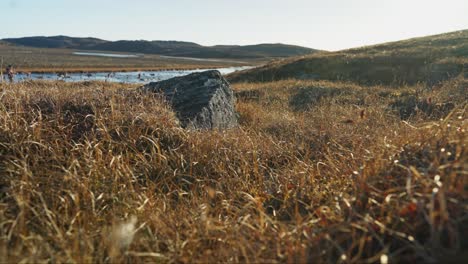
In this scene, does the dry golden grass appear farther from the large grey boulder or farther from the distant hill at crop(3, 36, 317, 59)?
the distant hill at crop(3, 36, 317, 59)

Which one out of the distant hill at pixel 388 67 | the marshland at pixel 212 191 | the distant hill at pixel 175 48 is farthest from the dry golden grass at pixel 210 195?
the distant hill at pixel 175 48

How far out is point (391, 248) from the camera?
1967mm

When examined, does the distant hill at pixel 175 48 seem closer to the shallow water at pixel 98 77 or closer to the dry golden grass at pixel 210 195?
the shallow water at pixel 98 77

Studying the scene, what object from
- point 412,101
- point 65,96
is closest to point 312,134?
point 65,96

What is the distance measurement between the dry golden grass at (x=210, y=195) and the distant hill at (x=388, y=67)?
11497 mm

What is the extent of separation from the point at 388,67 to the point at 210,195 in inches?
728

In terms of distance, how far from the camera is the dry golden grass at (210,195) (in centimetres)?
197

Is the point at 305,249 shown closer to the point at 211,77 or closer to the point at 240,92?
the point at 211,77

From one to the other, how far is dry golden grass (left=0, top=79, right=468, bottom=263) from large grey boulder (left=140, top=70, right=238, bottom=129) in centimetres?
76

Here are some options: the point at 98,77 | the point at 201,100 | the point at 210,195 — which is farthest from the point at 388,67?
the point at 98,77

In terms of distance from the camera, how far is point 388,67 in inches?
733

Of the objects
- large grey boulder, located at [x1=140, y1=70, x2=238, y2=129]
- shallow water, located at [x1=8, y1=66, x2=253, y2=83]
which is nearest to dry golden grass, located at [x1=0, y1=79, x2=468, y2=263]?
large grey boulder, located at [x1=140, y1=70, x2=238, y2=129]

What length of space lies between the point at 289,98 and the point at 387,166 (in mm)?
9559

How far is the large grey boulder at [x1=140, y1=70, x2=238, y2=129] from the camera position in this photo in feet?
20.8
